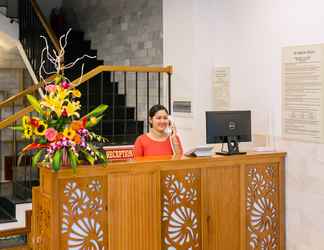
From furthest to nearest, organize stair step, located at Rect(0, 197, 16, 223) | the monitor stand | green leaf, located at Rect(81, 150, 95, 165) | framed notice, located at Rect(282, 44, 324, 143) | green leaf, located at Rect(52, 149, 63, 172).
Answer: stair step, located at Rect(0, 197, 16, 223)
the monitor stand
framed notice, located at Rect(282, 44, 324, 143)
green leaf, located at Rect(81, 150, 95, 165)
green leaf, located at Rect(52, 149, 63, 172)

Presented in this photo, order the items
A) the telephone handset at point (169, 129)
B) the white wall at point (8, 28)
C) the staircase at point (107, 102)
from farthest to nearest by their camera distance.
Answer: the white wall at point (8, 28) → the staircase at point (107, 102) → the telephone handset at point (169, 129)

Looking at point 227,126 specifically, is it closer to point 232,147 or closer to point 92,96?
point 232,147

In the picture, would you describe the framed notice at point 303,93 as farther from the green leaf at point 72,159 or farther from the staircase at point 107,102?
the staircase at point 107,102

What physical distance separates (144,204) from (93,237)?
1.68 feet

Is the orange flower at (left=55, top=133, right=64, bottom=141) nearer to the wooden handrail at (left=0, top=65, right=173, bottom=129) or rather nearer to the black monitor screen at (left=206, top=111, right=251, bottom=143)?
the black monitor screen at (left=206, top=111, right=251, bottom=143)

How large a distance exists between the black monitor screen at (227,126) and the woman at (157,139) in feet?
1.46

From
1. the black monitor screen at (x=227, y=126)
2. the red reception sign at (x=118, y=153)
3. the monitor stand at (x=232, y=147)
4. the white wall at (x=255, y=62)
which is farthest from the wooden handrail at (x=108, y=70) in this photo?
the monitor stand at (x=232, y=147)

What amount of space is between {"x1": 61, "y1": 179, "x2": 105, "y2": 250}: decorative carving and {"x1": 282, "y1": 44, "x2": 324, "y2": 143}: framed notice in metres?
1.96

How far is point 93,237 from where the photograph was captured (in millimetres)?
4391

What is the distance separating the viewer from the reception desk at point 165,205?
4.30m

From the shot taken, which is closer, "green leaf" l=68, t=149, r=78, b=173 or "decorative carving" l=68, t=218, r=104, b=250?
"green leaf" l=68, t=149, r=78, b=173

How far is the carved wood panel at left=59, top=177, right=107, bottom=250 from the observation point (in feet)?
14.0

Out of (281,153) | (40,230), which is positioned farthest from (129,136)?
(40,230)

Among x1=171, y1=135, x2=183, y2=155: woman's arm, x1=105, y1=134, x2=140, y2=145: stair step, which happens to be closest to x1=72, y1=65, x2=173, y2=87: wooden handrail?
x1=105, y1=134, x2=140, y2=145: stair step
